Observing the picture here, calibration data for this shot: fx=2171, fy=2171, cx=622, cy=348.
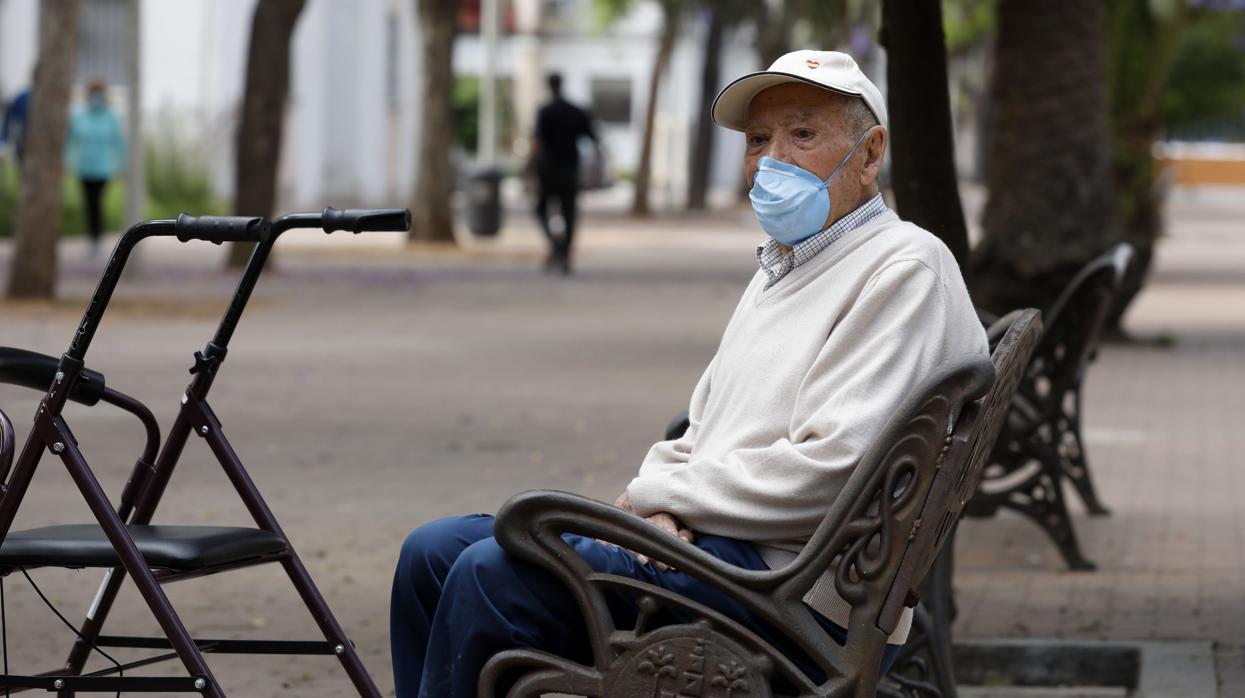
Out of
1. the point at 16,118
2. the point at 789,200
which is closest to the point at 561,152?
the point at 16,118

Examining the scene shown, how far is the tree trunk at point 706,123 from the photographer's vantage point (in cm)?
4097

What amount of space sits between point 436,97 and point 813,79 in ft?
73.9

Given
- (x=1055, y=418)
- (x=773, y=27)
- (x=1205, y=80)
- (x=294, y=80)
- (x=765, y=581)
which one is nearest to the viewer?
(x=765, y=581)

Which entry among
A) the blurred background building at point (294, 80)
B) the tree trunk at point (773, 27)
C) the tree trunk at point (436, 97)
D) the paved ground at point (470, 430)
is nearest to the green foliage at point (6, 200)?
the blurred background building at point (294, 80)

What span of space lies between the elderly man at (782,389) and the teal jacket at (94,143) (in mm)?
20331

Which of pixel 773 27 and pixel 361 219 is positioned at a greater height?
pixel 361 219

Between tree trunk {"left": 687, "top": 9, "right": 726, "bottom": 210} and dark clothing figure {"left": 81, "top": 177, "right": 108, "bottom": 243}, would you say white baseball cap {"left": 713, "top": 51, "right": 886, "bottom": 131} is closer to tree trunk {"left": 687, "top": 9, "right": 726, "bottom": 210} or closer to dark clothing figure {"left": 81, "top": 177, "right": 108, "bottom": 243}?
dark clothing figure {"left": 81, "top": 177, "right": 108, "bottom": 243}

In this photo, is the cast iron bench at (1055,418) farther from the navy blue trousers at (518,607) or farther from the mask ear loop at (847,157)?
the navy blue trousers at (518,607)

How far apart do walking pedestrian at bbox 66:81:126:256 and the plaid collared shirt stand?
20.3 metres

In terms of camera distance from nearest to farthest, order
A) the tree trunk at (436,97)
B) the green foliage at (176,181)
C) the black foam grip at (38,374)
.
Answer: the black foam grip at (38,374) → the tree trunk at (436,97) → the green foliage at (176,181)

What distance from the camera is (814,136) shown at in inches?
145

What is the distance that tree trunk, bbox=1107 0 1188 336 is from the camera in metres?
18.0

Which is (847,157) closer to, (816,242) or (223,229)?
(816,242)

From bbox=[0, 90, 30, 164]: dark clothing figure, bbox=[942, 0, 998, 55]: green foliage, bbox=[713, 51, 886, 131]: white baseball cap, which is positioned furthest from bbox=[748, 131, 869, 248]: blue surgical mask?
bbox=[942, 0, 998, 55]: green foliage
